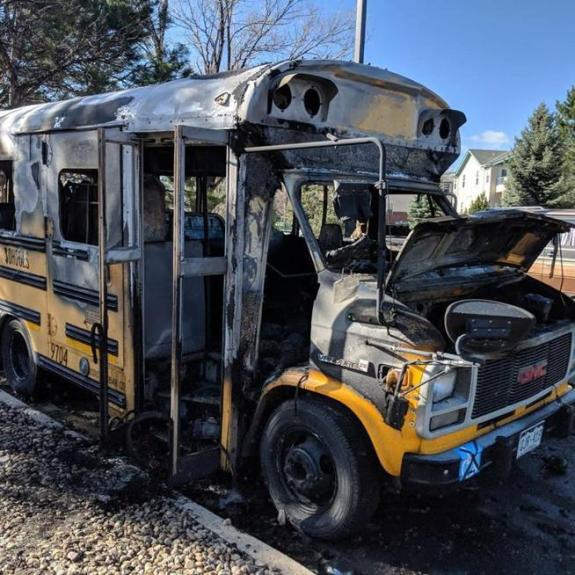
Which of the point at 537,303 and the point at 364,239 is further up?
the point at 364,239

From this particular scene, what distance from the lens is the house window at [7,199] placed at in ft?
17.8

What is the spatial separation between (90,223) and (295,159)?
6.50ft

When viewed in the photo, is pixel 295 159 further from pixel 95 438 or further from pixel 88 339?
pixel 95 438

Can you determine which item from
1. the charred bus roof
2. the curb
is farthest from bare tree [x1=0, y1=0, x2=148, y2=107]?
the curb

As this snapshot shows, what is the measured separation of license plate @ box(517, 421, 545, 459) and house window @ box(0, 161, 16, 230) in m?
4.75

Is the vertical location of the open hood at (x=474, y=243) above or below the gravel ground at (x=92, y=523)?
above

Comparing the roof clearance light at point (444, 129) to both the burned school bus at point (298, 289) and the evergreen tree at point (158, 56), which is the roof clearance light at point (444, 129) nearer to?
the burned school bus at point (298, 289)

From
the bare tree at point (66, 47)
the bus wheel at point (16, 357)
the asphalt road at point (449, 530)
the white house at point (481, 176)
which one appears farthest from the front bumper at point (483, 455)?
the white house at point (481, 176)

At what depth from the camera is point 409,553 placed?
337 centimetres

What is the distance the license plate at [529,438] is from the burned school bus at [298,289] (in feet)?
0.07

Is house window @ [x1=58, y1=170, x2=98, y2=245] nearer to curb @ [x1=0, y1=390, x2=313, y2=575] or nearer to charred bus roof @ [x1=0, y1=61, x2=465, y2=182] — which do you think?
charred bus roof @ [x1=0, y1=61, x2=465, y2=182]

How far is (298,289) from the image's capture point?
171 inches

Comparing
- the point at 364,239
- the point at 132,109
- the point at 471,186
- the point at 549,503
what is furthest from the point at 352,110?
the point at 471,186

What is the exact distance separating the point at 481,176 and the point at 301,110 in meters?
48.4
